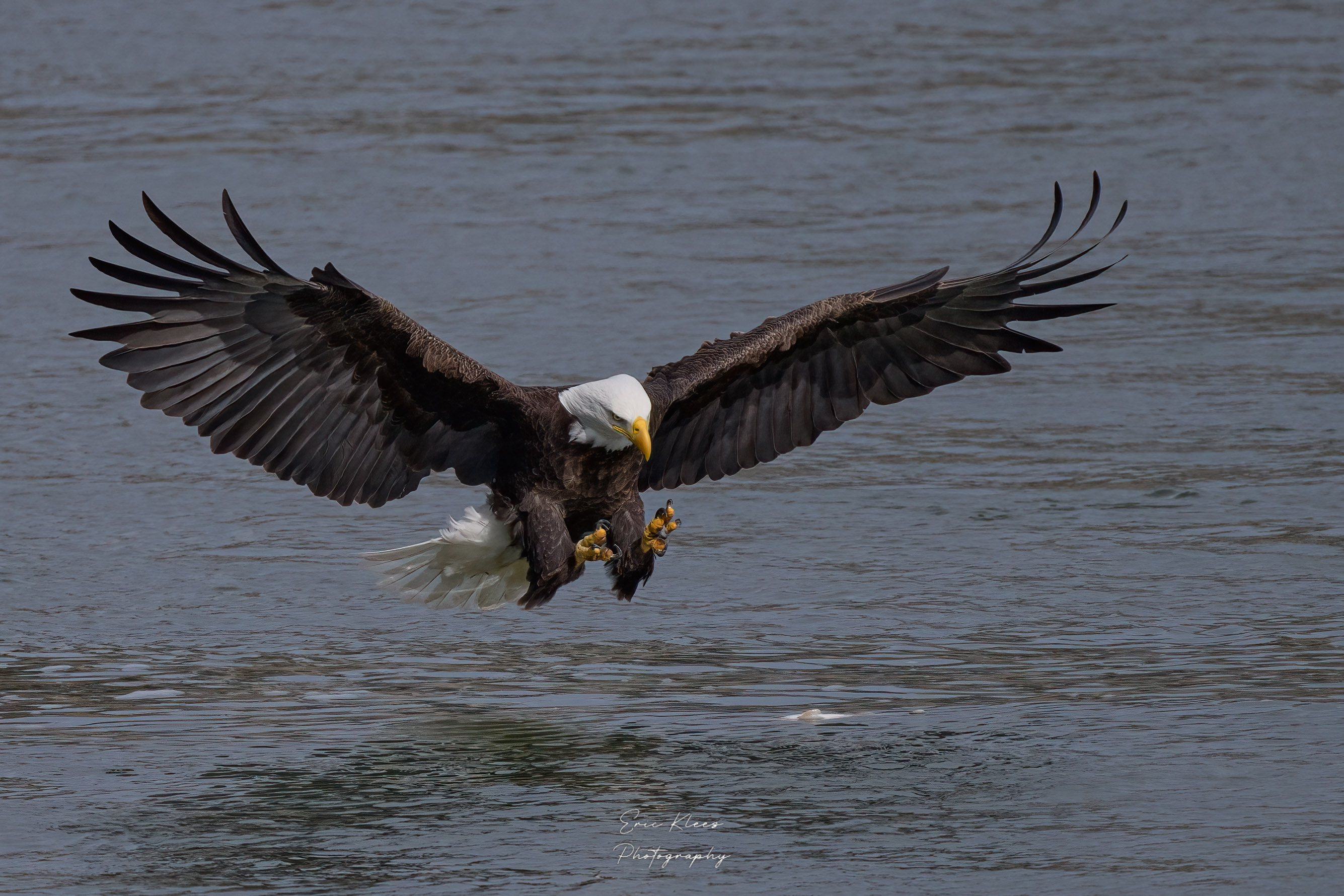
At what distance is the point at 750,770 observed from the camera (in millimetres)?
3994

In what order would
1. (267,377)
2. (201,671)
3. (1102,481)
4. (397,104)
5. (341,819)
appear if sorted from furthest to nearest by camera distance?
1. (397,104)
2. (1102,481)
3. (267,377)
4. (201,671)
5. (341,819)

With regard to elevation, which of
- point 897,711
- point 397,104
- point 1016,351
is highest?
point 397,104

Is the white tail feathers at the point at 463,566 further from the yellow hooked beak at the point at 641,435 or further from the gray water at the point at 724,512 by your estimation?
the yellow hooked beak at the point at 641,435

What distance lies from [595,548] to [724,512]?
2.74 ft

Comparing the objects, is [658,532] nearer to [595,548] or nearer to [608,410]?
[595,548]

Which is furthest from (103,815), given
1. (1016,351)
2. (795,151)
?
(795,151)

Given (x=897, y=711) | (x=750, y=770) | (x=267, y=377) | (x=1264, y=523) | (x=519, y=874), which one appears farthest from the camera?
(x=1264, y=523)

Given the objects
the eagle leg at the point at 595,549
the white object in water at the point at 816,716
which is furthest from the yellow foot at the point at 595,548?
the white object in water at the point at 816,716

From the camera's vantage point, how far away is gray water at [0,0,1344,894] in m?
3.68

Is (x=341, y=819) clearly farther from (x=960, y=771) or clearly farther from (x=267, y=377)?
(x=267, y=377)

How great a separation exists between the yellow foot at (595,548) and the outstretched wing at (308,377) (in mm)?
361

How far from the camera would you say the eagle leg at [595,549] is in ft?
17.4

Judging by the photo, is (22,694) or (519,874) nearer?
(519,874)

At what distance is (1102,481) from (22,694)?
313cm
